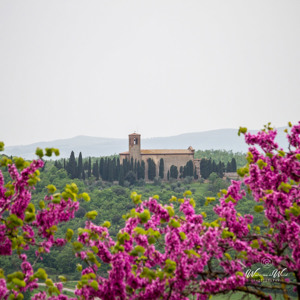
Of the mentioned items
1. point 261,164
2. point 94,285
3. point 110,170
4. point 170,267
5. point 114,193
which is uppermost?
point 261,164

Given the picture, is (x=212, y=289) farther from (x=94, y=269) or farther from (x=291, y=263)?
(x=94, y=269)

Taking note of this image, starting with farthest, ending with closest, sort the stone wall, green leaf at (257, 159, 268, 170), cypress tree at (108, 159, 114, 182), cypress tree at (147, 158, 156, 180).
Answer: the stone wall < cypress tree at (108, 159, 114, 182) < cypress tree at (147, 158, 156, 180) < green leaf at (257, 159, 268, 170)

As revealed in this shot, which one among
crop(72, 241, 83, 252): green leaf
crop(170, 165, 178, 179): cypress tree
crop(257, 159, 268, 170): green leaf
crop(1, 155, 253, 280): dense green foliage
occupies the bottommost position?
crop(1, 155, 253, 280): dense green foliage

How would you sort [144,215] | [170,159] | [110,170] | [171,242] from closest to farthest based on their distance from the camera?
[144,215], [171,242], [110,170], [170,159]

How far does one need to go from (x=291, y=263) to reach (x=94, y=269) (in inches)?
106

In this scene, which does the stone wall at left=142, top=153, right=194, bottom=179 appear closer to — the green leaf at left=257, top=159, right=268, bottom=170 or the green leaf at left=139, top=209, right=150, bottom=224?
the green leaf at left=257, top=159, right=268, bottom=170

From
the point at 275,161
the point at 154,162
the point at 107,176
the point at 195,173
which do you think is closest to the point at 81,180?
the point at 107,176

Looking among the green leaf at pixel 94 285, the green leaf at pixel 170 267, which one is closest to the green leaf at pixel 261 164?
the green leaf at pixel 170 267

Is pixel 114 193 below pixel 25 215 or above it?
A: below

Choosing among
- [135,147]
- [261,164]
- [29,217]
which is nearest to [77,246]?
[29,217]

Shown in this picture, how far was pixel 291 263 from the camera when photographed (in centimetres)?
642

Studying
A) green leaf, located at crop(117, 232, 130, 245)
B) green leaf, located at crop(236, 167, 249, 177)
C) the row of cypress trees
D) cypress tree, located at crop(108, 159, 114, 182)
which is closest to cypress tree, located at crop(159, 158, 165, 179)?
the row of cypress trees

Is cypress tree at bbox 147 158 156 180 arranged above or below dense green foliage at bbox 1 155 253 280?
above

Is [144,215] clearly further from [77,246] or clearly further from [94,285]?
[94,285]
